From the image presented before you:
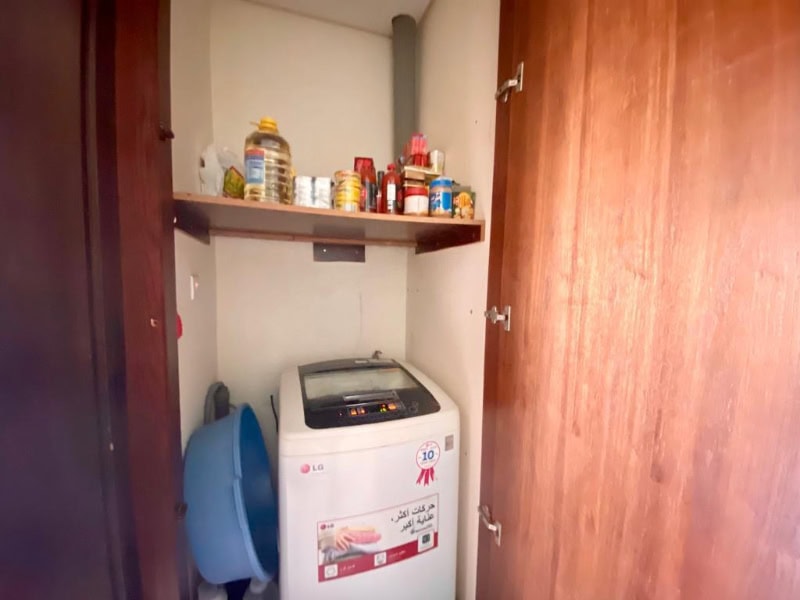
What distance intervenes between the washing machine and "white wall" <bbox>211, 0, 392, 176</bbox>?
119 cm

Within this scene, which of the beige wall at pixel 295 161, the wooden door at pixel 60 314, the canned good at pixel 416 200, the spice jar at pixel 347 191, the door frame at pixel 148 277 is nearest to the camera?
the wooden door at pixel 60 314

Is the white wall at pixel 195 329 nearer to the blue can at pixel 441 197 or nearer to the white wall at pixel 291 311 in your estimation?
the white wall at pixel 291 311

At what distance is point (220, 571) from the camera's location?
38.0 inches

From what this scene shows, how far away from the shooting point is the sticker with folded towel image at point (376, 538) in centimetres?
96

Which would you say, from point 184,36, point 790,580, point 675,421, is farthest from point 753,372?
point 184,36

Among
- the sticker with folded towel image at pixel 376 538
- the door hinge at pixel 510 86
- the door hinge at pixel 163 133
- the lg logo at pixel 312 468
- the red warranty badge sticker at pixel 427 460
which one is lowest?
the sticker with folded towel image at pixel 376 538

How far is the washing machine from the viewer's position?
928mm

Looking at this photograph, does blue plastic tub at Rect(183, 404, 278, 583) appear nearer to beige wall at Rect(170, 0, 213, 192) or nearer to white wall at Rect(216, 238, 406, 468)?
white wall at Rect(216, 238, 406, 468)

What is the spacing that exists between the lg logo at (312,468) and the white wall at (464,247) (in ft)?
1.73

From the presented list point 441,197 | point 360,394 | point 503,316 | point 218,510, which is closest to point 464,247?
point 441,197

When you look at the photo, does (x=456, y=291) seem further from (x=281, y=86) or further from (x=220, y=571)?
(x=281, y=86)

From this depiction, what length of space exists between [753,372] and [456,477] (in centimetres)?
89

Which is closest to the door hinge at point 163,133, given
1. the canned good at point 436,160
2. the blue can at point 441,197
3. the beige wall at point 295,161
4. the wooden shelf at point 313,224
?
the wooden shelf at point 313,224

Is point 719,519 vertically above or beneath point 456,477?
above
